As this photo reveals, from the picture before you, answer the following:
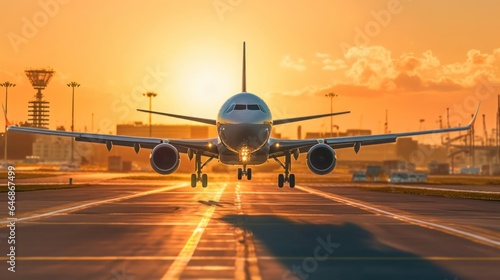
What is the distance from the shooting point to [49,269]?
642 inches

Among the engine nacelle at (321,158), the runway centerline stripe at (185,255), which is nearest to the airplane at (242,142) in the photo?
the engine nacelle at (321,158)

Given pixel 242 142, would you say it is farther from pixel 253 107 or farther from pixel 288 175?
pixel 288 175

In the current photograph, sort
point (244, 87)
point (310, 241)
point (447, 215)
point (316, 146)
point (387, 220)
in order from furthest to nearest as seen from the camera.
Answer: point (244, 87), point (316, 146), point (447, 215), point (387, 220), point (310, 241)

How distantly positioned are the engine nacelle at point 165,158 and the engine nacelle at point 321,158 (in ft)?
27.4

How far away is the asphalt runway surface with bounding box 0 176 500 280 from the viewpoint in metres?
16.1

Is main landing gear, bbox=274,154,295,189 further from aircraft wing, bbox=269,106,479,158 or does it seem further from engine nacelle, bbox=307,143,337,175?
engine nacelle, bbox=307,143,337,175

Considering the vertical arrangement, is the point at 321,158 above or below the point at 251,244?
above

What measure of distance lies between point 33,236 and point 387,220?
51.3 ft

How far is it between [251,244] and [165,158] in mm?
22334

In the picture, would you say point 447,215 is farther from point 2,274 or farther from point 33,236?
point 2,274

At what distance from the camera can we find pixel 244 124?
39812 mm

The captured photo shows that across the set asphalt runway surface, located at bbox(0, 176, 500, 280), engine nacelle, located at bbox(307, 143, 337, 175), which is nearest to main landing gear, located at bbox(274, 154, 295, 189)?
engine nacelle, located at bbox(307, 143, 337, 175)

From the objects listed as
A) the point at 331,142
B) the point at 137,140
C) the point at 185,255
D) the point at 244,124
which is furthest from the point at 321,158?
the point at 185,255

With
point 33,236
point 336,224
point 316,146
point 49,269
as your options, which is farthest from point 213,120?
point 49,269
